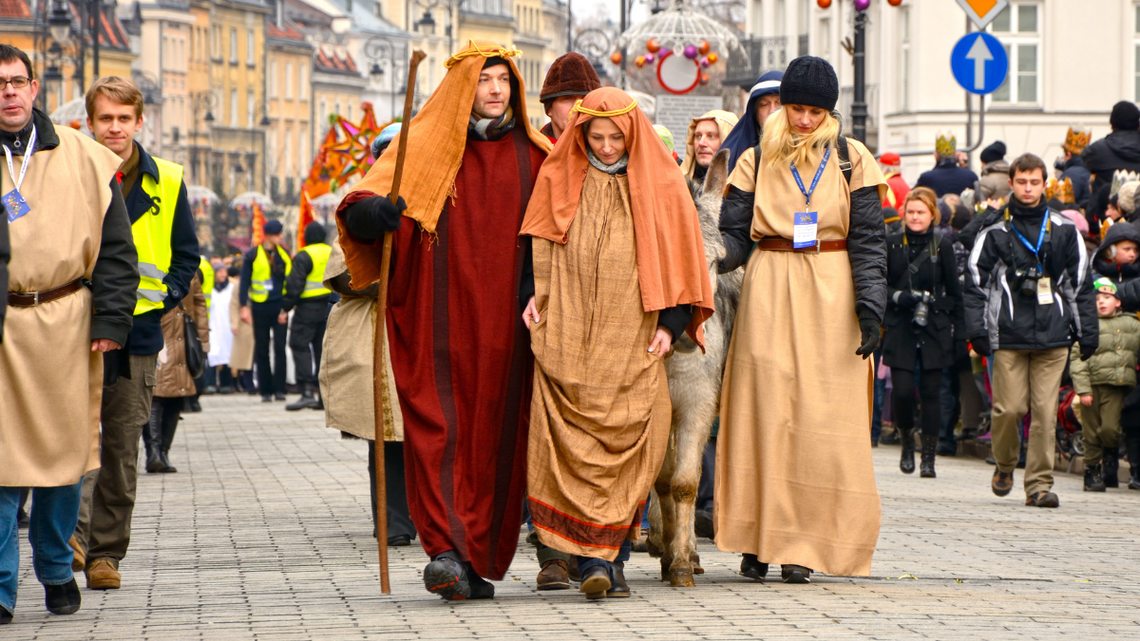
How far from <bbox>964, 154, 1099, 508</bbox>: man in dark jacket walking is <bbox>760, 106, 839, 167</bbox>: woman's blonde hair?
4155mm

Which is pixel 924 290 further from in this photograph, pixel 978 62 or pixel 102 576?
pixel 102 576

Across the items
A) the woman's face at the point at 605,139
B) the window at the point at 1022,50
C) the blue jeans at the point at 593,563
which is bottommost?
the blue jeans at the point at 593,563

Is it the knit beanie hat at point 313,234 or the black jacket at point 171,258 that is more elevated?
the knit beanie hat at point 313,234

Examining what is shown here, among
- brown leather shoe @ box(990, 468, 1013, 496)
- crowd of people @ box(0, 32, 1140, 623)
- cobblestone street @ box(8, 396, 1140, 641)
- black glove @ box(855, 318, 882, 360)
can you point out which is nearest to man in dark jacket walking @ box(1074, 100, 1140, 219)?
cobblestone street @ box(8, 396, 1140, 641)

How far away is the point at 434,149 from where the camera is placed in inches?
311

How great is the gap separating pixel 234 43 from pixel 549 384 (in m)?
113

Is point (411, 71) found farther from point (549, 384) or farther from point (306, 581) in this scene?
point (306, 581)

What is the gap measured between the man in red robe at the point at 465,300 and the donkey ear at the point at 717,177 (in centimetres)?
93

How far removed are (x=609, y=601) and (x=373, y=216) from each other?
5.64 ft

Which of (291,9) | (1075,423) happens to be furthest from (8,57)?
(291,9)

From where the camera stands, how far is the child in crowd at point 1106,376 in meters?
13.4

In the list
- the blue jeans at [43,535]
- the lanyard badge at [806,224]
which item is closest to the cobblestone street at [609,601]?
the blue jeans at [43,535]

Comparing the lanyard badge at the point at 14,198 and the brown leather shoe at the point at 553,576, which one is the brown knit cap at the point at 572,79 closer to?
the brown leather shoe at the point at 553,576

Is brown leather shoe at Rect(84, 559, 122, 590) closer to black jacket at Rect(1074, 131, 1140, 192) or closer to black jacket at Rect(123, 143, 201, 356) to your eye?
black jacket at Rect(123, 143, 201, 356)
